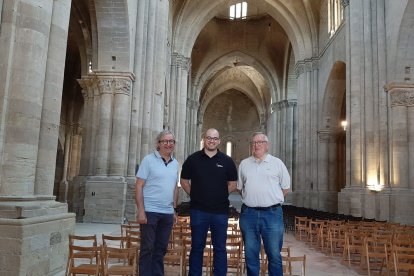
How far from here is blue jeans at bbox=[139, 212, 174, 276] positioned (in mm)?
5203

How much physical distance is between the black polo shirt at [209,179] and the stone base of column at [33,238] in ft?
8.45

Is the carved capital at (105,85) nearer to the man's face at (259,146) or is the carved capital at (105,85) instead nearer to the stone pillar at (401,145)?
the man's face at (259,146)

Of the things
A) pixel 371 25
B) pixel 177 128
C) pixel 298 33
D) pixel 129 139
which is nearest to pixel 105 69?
pixel 129 139

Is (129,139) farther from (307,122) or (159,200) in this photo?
(307,122)

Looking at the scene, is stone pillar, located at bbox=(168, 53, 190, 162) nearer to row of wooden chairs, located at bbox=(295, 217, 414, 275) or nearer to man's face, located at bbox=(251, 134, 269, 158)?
row of wooden chairs, located at bbox=(295, 217, 414, 275)

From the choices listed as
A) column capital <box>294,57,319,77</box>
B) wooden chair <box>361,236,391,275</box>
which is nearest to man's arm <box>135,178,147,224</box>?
wooden chair <box>361,236,391,275</box>

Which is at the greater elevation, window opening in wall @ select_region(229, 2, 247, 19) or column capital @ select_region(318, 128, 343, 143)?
window opening in wall @ select_region(229, 2, 247, 19)

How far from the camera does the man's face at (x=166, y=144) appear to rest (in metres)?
5.44

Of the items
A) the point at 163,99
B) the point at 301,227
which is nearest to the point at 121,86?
the point at 163,99

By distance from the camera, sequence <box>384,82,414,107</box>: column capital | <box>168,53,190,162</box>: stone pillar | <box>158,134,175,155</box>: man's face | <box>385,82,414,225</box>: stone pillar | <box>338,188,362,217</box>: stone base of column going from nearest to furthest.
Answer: <box>158,134,175,155</box>: man's face, <box>385,82,414,225</box>: stone pillar, <box>384,82,414,107</box>: column capital, <box>338,188,362,217</box>: stone base of column, <box>168,53,190,162</box>: stone pillar

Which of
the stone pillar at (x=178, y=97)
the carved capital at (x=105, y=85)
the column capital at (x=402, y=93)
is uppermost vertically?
the stone pillar at (x=178, y=97)

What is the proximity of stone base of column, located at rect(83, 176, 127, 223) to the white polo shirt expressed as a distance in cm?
1033

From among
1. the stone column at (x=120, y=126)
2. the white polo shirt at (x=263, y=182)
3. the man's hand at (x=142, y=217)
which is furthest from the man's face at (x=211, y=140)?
the stone column at (x=120, y=126)

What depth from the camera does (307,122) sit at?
30.6 m
